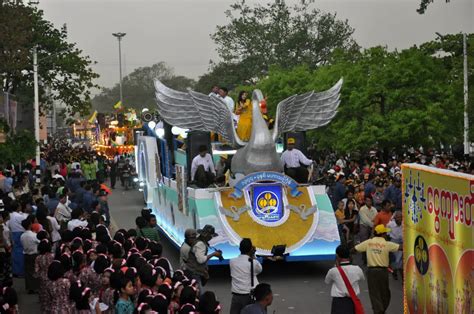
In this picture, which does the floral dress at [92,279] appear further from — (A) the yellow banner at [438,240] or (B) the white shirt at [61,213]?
(B) the white shirt at [61,213]

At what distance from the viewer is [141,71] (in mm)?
160500

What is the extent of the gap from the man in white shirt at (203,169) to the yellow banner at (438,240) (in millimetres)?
6461

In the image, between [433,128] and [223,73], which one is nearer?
Result: [433,128]

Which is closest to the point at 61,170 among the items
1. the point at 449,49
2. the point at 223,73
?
the point at 449,49

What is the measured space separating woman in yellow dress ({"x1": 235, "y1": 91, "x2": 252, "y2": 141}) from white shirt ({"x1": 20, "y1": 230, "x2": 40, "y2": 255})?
484cm

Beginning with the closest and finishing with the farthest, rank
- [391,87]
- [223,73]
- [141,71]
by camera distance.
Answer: [391,87] → [223,73] → [141,71]

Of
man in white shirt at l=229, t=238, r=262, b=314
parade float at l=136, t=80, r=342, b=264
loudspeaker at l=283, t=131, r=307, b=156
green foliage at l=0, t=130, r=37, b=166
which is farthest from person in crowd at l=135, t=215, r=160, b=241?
green foliage at l=0, t=130, r=37, b=166

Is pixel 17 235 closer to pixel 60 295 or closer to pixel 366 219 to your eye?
pixel 60 295

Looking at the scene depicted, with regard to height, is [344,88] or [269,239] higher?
[344,88]

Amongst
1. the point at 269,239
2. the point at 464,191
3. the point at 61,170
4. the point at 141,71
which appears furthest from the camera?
the point at 141,71

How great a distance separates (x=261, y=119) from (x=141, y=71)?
143 m

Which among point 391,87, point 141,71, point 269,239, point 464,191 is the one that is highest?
point 141,71

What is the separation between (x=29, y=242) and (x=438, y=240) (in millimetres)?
7718

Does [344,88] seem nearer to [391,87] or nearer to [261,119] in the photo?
[391,87]
